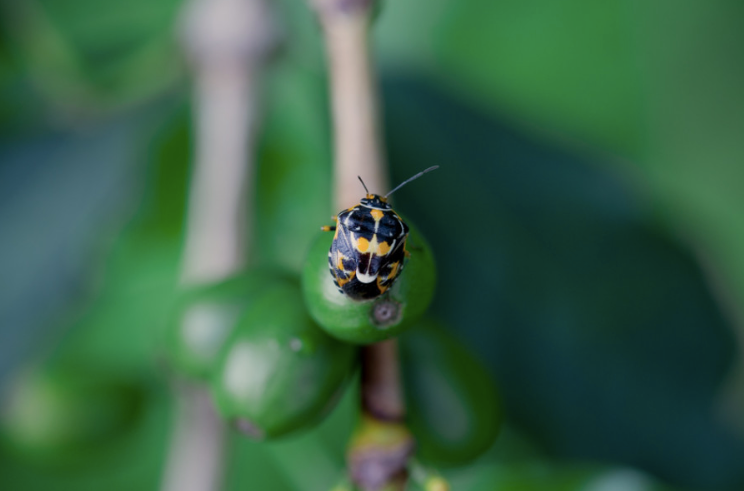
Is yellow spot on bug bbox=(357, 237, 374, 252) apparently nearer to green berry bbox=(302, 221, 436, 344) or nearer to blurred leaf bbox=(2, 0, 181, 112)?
green berry bbox=(302, 221, 436, 344)

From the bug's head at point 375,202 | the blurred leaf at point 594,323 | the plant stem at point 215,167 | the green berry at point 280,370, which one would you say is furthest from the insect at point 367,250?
the blurred leaf at point 594,323

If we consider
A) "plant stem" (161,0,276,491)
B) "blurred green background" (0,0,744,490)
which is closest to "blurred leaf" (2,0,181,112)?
"blurred green background" (0,0,744,490)

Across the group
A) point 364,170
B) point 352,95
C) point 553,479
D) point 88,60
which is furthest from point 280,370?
point 88,60

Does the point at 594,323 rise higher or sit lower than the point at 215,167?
lower

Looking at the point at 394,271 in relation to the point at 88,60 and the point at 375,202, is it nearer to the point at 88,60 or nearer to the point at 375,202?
the point at 375,202

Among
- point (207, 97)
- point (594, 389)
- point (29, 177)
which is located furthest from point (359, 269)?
point (29, 177)

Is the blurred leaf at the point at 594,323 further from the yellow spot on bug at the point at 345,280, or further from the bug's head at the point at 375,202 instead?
the yellow spot on bug at the point at 345,280
